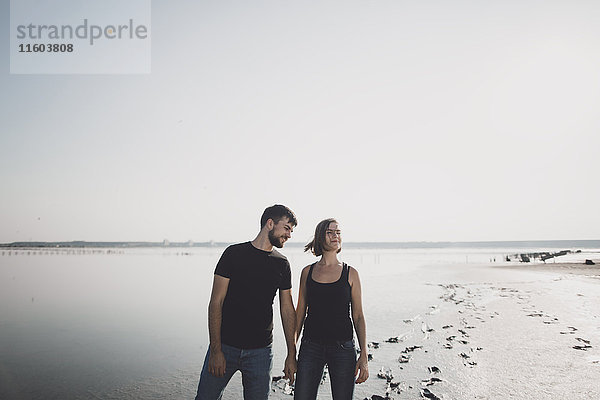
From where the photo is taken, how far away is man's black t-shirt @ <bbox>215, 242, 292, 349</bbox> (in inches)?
182

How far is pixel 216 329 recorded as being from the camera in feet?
14.9

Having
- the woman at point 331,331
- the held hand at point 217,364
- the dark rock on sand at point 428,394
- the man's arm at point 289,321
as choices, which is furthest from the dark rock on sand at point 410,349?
the held hand at point 217,364

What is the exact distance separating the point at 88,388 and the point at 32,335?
607 cm

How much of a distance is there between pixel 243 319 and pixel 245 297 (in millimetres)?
269

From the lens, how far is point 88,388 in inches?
306

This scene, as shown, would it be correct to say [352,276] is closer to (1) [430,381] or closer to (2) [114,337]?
(1) [430,381]

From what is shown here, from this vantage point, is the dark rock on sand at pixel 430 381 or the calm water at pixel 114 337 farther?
the calm water at pixel 114 337

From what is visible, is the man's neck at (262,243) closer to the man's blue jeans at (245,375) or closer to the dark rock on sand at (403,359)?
the man's blue jeans at (245,375)

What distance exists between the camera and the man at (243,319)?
455 centimetres

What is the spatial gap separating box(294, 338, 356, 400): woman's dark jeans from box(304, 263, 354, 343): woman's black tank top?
106 millimetres

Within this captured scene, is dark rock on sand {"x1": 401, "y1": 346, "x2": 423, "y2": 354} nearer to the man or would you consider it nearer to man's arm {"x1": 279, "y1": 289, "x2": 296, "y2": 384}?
man's arm {"x1": 279, "y1": 289, "x2": 296, "y2": 384}

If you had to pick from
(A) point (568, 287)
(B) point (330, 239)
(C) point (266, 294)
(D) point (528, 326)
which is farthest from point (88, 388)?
(A) point (568, 287)

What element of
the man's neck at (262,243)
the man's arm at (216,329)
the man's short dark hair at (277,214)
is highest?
the man's short dark hair at (277,214)

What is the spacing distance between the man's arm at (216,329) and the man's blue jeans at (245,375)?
0.09 m
